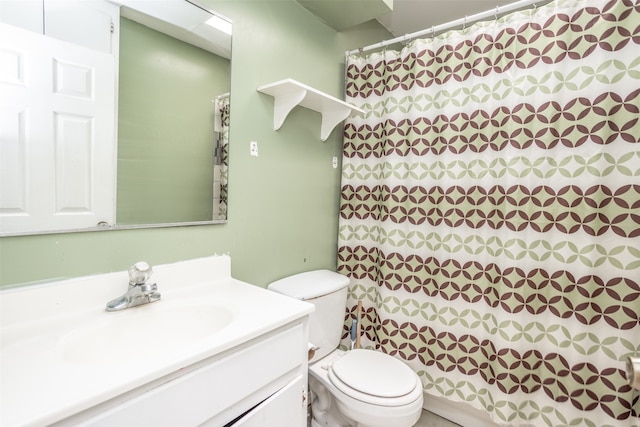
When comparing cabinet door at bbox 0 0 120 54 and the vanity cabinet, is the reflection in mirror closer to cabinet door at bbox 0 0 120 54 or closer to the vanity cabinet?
cabinet door at bbox 0 0 120 54

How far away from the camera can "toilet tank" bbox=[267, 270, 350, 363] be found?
4.73 feet

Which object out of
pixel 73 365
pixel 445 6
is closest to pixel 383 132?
pixel 445 6

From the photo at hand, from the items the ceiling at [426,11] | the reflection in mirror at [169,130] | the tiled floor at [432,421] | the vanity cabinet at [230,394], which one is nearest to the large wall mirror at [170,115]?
the reflection in mirror at [169,130]

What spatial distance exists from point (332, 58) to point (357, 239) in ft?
3.73

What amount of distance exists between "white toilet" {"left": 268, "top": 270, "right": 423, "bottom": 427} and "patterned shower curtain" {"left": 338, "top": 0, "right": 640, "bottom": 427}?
0.31 metres

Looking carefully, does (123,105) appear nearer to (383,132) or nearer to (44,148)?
(44,148)

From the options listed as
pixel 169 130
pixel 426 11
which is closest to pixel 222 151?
pixel 169 130

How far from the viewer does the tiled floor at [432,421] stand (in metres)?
1.65

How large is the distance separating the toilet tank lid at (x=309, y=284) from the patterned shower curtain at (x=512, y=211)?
31cm

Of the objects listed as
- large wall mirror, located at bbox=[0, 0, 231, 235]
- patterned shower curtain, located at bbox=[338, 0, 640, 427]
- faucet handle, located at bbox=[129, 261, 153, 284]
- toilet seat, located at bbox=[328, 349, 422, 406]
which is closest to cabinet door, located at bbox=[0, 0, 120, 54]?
large wall mirror, located at bbox=[0, 0, 231, 235]

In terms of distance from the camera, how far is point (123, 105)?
1.01m

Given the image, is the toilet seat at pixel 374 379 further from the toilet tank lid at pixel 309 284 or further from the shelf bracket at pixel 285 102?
the shelf bracket at pixel 285 102

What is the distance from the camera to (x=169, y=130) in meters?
1.14

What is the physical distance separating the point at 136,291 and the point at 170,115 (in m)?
0.65
